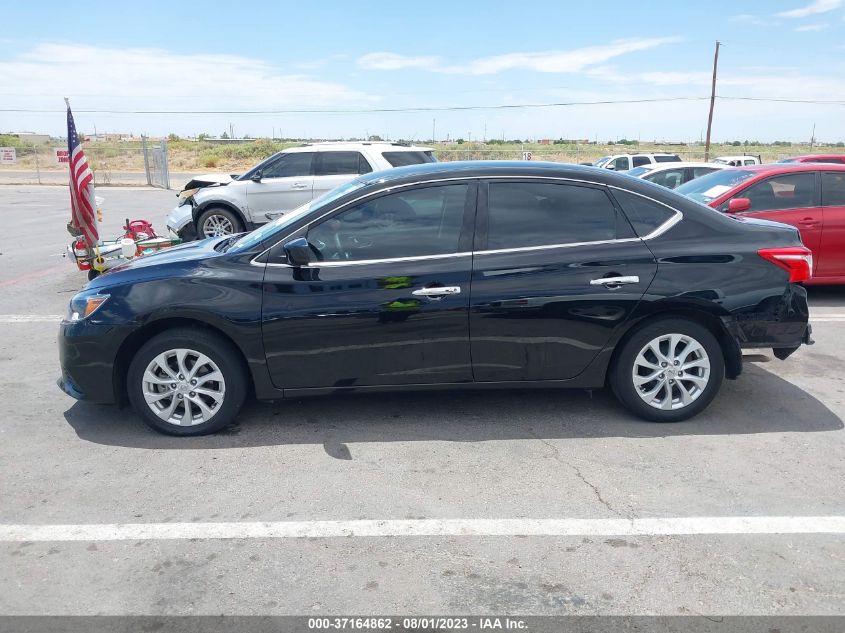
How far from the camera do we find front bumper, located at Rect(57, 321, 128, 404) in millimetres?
4578

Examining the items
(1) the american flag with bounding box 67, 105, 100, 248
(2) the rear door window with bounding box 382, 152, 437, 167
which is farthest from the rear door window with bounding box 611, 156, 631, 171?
(1) the american flag with bounding box 67, 105, 100, 248

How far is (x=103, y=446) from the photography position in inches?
180

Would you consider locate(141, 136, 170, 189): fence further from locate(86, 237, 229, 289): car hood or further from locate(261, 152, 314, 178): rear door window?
locate(86, 237, 229, 289): car hood

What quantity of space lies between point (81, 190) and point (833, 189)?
8942 mm

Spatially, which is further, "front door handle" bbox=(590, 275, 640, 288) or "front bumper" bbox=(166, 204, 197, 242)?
"front bumper" bbox=(166, 204, 197, 242)

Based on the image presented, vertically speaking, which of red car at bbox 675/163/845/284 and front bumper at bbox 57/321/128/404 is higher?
red car at bbox 675/163/845/284

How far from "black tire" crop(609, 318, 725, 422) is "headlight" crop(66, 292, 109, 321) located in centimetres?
338

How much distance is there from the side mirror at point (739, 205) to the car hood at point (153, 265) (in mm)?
5697

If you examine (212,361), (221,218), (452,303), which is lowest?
(212,361)

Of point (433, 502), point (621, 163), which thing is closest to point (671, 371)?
point (433, 502)

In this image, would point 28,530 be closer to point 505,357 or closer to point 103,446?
point 103,446

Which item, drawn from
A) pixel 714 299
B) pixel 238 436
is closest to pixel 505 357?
pixel 714 299

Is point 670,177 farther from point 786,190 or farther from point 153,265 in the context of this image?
point 153,265

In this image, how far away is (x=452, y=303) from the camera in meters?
4.52
